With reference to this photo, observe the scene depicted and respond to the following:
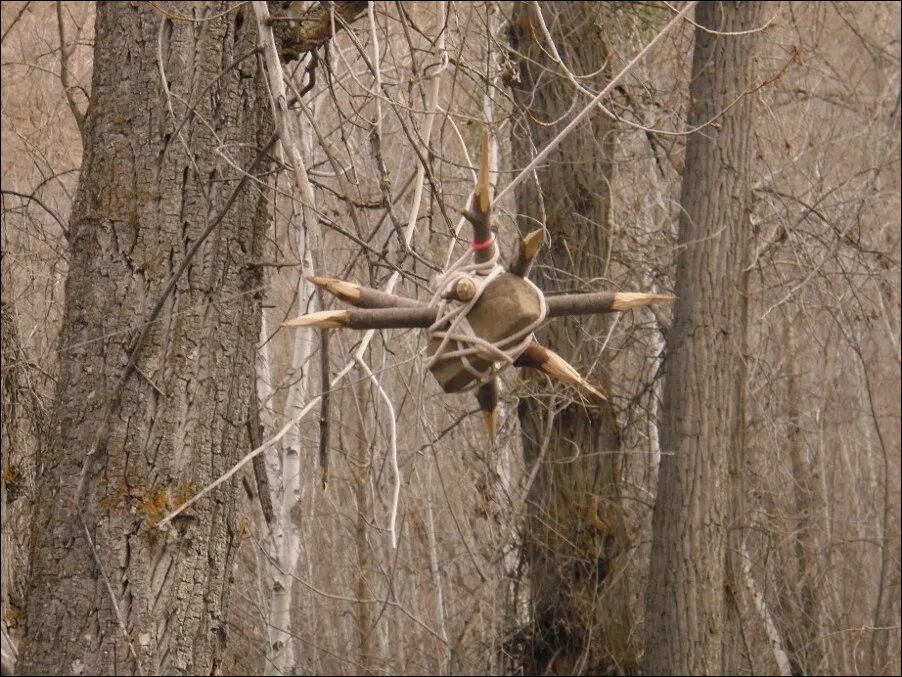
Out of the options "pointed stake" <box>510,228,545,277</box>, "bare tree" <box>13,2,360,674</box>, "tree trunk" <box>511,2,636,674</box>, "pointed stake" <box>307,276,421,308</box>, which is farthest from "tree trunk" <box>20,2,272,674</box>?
"tree trunk" <box>511,2,636,674</box>

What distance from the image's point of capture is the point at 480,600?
23.7ft

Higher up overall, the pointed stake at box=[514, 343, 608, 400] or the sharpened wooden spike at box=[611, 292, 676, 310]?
the sharpened wooden spike at box=[611, 292, 676, 310]

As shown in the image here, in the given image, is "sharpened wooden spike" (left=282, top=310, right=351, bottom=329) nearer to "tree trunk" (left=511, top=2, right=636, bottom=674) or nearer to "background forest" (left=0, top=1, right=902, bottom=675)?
"background forest" (left=0, top=1, right=902, bottom=675)

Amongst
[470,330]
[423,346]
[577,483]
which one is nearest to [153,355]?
[470,330]

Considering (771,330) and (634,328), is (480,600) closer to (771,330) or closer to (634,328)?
(634,328)

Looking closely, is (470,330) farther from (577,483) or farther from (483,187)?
(577,483)

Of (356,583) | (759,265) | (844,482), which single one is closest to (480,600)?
(356,583)

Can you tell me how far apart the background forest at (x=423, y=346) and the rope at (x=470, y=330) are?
0.67 ft

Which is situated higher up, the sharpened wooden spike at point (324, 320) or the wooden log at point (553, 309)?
the wooden log at point (553, 309)

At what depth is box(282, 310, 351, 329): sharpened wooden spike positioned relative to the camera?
1577 mm

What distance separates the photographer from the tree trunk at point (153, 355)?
269 centimetres

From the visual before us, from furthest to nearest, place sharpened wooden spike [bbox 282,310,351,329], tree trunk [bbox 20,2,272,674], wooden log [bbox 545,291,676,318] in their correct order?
1. tree trunk [bbox 20,2,272,674]
2. wooden log [bbox 545,291,676,318]
3. sharpened wooden spike [bbox 282,310,351,329]

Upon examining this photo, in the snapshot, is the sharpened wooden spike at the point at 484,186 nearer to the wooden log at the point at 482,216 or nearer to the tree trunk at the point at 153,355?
the wooden log at the point at 482,216

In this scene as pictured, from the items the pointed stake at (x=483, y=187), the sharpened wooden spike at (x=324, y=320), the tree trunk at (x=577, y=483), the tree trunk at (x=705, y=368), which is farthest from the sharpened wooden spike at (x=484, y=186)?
the tree trunk at (x=577, y=483)
